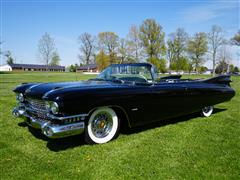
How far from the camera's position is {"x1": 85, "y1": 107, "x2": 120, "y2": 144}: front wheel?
150 inches

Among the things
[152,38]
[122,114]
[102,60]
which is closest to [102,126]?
[122,114]

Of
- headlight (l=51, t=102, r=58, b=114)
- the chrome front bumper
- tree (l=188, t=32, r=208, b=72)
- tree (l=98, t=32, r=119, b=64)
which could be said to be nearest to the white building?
tree (l=98, t=32, r=119, b=64)

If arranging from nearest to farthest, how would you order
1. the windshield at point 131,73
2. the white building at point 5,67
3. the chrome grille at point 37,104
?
1. the chrome grille at point 37,104
2. the windshield at point 131,73
3. the white building at point 5,67

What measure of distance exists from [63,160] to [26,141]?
1.11 meters

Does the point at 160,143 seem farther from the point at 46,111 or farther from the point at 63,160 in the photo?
the point at 46,111

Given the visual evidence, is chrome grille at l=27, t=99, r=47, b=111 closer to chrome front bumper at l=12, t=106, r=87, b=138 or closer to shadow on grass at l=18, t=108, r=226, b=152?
chrome front bumper at l=12, t=106, r=87, b=138

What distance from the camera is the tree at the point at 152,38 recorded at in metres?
38.9

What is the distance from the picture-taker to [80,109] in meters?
3.45

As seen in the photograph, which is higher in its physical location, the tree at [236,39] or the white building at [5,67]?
the tree at [236,39]

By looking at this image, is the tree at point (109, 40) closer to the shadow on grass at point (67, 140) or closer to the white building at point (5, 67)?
the shadow on grass at point (67, 140)

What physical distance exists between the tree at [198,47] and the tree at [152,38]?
23.1 feet

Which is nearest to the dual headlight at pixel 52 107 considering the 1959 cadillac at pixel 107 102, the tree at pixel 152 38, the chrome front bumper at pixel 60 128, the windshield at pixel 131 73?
the 1959 cadillac at pixel 107 102

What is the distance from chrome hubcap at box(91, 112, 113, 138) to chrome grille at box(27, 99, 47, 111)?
0.83 meters

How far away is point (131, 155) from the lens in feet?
11.5
